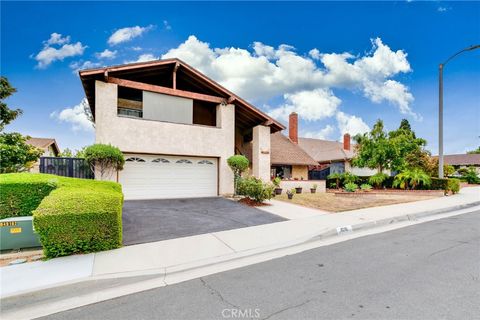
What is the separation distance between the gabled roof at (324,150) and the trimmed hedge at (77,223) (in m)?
26.6

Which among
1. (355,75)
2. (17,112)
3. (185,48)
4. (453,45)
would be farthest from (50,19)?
(453,45)

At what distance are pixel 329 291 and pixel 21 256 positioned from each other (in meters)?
6.51

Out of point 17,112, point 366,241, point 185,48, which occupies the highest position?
point 185,48

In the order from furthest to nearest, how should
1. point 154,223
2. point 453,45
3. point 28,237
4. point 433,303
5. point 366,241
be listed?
point 453,45, point 154,223, point 366,241, point 28,237, point 433,303

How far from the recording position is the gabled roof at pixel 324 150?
94.3 feet

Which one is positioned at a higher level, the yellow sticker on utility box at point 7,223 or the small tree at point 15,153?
the small tree at point 15,153

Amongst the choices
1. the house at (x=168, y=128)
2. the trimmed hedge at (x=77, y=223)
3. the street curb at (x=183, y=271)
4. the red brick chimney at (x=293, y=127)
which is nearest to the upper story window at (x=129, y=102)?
the house at (x=168, y=128)

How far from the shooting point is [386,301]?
10.9ft

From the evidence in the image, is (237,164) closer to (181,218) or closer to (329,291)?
(181,218)

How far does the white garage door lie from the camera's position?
12.4m

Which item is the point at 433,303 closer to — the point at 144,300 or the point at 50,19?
the point at 144,300

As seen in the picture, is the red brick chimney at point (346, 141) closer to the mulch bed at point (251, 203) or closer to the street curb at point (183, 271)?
the mulch bed at point (251, 203)

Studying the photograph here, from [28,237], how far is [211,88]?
11.3 m

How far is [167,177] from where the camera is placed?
1321cm
